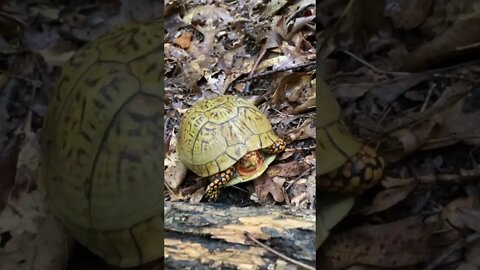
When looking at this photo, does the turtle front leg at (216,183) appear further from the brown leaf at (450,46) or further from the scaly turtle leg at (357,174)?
the brown leaf at (450,46)

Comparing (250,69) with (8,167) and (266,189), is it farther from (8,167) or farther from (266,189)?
(8,167)

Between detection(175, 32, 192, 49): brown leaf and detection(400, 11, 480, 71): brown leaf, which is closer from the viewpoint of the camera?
detection(400, 11, 480, 71): brown leaf

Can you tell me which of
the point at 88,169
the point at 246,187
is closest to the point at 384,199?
the point at 246,187

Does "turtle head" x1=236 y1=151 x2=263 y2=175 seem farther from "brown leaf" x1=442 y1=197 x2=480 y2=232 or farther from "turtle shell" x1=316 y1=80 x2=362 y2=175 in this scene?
"brown leaf" x1=442 y1=197 x2=480 y2=232

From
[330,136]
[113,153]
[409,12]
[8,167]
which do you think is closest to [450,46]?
[409,12]

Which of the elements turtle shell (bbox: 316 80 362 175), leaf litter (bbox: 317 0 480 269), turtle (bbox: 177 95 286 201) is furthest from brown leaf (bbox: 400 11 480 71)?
turtle (bbox: 177 95 286 201)

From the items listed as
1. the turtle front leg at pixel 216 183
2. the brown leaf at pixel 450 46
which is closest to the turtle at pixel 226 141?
the turtle front leg at pixel 216 183
